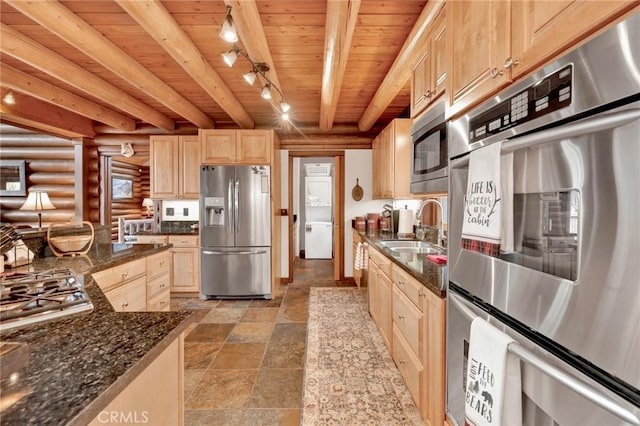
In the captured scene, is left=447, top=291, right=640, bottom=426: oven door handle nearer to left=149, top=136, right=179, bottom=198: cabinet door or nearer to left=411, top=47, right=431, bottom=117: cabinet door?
left=411, top=47, right=431, bottom=117: cabinet door

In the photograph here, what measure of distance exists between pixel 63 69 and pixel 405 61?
3.05 m

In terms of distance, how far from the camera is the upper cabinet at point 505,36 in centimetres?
70

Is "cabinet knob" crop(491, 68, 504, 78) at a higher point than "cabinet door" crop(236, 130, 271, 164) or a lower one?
lower

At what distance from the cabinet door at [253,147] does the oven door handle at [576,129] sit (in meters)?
3.32

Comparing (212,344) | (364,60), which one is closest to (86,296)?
(212,344)

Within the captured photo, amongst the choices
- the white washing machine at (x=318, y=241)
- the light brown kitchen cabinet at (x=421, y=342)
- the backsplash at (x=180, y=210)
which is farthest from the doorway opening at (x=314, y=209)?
the light brown kitchen cabinet at (x=421, y=342)

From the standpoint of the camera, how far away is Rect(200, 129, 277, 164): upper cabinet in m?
3.85

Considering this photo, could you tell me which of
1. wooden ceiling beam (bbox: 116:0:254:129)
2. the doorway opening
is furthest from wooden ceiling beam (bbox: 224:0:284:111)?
the doorway opening

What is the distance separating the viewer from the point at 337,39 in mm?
1933

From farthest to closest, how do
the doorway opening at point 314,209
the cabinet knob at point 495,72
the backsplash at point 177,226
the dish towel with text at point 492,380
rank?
the doorway opening at point 314,209, the backsplash at point 177,226, the cabinet knob at point 495,72, the dish towel with text at point 492,380

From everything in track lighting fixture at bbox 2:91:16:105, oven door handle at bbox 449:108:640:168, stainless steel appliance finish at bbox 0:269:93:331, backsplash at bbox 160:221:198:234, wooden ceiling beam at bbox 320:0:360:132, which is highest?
track lighting fixture at bbox 2:91:16:105

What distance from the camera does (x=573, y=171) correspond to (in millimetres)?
682

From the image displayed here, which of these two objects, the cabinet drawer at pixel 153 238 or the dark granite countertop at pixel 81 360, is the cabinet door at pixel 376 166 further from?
the dark granite countertop at pixel 81 360

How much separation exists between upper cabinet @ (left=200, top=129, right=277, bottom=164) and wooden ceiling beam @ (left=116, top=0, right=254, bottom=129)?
55cm
